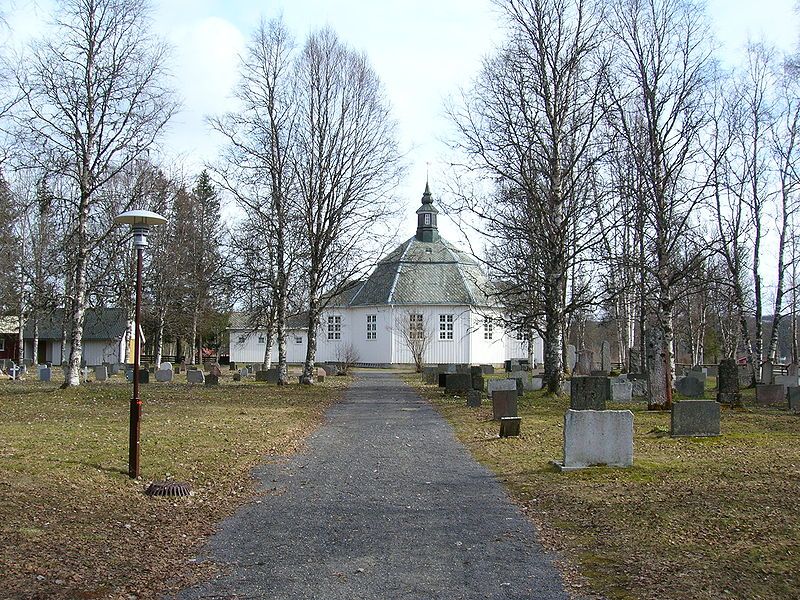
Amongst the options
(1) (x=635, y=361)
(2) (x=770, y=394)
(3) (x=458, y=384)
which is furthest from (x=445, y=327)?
(2) (x=770, y=394)

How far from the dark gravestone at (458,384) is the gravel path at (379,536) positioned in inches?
570

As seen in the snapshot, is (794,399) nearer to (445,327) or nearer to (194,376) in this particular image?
(194,376)

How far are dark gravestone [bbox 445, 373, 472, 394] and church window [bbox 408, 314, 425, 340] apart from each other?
987 inches

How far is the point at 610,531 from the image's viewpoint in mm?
7902

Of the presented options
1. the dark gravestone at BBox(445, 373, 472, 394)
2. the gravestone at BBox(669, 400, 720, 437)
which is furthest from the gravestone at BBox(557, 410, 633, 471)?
the dark gravestone at BBox(445, 373, 472, 394)

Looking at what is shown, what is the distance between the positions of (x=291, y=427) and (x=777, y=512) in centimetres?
1122

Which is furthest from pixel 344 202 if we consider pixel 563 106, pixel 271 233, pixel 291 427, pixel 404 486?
pixel 404 486

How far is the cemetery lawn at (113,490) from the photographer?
6281 millimetres

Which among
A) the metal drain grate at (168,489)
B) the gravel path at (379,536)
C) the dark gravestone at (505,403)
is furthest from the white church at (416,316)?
the metal drain grate at (168,489)

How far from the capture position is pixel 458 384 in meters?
28.2

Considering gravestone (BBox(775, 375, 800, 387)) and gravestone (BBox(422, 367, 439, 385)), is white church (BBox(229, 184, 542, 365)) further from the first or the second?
gravestone (BBox(775, 375, 800, 387))

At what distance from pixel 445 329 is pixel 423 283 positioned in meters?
4.46

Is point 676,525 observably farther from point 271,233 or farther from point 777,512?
point 271,233

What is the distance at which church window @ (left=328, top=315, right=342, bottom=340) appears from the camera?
Result: 65938 millimetres
